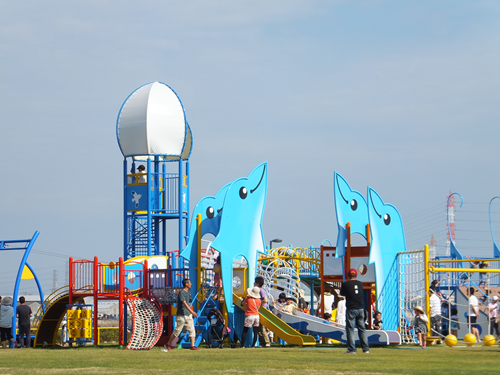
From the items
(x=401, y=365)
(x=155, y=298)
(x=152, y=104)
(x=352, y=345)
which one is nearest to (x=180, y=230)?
(x=152, y=104)

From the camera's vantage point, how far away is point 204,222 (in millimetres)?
21000

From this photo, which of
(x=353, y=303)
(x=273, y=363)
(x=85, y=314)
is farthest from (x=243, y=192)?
(x=273, y=363)

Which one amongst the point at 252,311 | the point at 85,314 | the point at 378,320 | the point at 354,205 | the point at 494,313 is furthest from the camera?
the point at 354,205

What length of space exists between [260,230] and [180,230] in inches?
441

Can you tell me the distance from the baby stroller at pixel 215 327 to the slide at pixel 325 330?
1.84 metres

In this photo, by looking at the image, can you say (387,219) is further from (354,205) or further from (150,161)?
(150,161)

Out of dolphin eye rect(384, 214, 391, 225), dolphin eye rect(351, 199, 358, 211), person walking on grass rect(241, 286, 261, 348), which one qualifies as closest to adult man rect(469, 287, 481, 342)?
dolphin eye rect(384, 214, 391, 225)

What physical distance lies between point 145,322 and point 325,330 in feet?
15.4

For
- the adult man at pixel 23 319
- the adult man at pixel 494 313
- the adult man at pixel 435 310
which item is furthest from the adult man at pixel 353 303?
the adult man at pixel 23 319

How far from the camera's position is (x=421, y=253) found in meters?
20.4

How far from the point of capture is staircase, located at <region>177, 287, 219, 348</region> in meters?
19.8

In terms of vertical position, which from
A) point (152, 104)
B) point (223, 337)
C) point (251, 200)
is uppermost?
point (152, 104)

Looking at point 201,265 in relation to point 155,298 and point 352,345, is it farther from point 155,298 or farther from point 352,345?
point 352,345

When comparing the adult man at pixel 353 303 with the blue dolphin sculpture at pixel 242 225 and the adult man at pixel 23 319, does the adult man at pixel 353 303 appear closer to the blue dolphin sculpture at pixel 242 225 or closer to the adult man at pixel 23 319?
the blue dolphin sculpture at pixel 242 225
